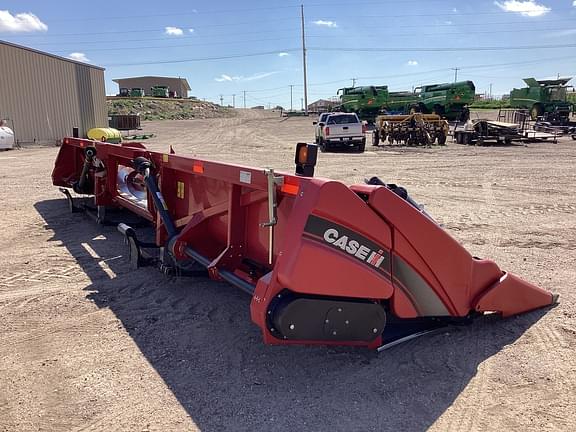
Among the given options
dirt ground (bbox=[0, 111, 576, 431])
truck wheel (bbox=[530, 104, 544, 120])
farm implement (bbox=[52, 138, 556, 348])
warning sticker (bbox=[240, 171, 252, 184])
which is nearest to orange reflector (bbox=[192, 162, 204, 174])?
farm implement (bbox=[52, 138, 556, 348])

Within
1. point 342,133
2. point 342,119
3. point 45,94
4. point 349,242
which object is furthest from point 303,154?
point 45,94

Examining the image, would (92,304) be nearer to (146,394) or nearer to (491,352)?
(146,394)

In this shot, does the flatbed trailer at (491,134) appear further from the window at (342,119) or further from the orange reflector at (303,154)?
the orange reflector at (303,154)

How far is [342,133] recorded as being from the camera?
20.4 metres

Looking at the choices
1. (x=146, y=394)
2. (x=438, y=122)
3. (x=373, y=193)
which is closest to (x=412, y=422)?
(x=373, y=193)

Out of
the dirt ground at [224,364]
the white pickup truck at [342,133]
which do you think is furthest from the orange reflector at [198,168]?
the white pickup truck at [342,133]

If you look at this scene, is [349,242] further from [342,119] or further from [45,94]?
[45,94]

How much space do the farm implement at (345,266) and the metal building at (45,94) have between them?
25.3 m

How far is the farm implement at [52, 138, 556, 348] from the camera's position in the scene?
263 cm

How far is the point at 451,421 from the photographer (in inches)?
97.8

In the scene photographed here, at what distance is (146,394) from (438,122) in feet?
71.7

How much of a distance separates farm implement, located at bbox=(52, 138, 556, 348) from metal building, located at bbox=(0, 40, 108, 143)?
25339 mm

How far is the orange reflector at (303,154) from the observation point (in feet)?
9.86

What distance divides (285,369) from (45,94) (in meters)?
28.5
